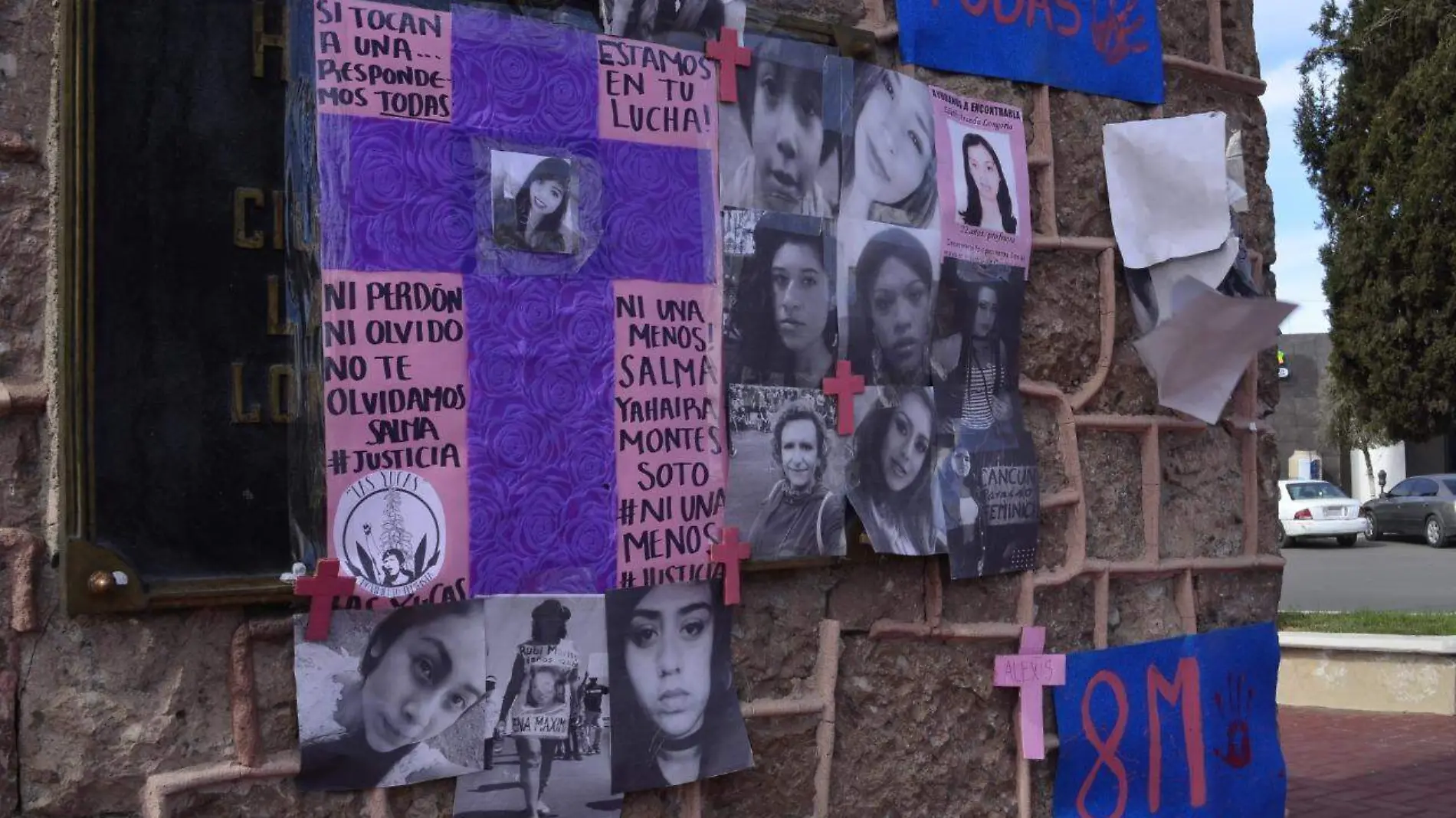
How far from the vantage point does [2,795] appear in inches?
91.4

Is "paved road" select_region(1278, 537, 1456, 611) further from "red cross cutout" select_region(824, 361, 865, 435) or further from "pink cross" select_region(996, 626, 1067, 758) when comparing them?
"red cross cutout" select_region(824, 361, 865, 435)

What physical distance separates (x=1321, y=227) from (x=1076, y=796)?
64.2 ft

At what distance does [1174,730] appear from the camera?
3.98 metres

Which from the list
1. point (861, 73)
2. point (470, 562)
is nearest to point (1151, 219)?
point (861, 73)

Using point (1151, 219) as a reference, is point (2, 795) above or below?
below

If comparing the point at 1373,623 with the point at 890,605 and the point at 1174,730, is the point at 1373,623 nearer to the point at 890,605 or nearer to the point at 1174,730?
the point at 1174,730

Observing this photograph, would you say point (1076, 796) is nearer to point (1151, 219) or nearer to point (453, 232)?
point (1151, 219)

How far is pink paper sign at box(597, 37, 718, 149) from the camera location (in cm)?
302

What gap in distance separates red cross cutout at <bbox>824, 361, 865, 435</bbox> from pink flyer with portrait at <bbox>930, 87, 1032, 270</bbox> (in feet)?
1.63

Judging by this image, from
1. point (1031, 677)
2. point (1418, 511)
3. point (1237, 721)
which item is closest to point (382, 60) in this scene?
point (1031, 677)

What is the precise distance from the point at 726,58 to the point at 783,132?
0.75 ft

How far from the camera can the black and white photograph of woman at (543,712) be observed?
279 centimetres

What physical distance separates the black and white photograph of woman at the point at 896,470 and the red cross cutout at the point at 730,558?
0.39 meters

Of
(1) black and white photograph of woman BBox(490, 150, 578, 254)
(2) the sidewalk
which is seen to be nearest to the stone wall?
(1) black and white photograph of woman BBox(490, 150, 578, 254)
